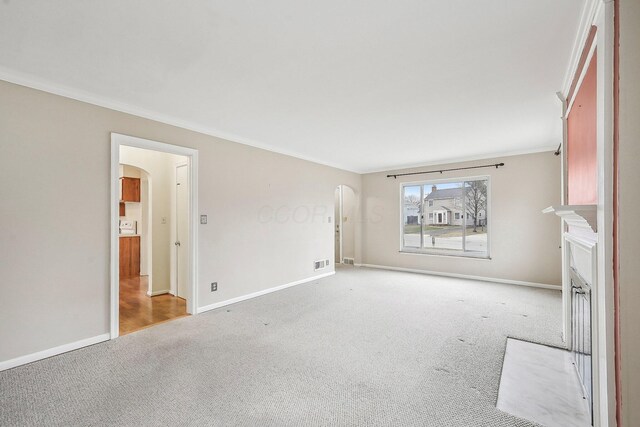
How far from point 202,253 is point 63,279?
1.40 m

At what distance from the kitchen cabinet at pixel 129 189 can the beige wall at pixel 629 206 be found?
732 centimetres

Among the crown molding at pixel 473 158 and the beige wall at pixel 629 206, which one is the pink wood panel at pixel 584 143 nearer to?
the beige wall at pixel 629 206

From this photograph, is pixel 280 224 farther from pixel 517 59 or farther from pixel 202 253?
pixel 517 59

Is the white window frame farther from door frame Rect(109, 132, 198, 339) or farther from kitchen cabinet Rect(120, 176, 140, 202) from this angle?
kitchen cabinet Rect(120, 176, 140, 202)

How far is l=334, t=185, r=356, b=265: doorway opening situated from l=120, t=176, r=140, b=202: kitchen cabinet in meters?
4.70

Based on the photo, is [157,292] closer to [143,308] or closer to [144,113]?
[143,308]

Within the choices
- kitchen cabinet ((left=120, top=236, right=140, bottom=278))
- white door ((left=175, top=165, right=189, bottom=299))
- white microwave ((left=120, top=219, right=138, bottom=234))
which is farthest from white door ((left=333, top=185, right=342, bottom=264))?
white microwave ((left=120, top=219, right=138, bottom=234))

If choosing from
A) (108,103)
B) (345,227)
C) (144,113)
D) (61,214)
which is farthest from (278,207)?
(345,227)

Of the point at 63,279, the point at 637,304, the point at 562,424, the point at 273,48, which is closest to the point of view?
the point at 637,304

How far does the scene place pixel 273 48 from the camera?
2.04 m

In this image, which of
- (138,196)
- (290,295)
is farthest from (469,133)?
(138,196)

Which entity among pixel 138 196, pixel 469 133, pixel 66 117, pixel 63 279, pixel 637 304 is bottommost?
pixel 63 279

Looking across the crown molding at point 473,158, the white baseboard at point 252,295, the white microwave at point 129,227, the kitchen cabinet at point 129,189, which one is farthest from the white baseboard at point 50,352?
the crown molding at point 473,158

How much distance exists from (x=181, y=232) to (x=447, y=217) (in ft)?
17.3
